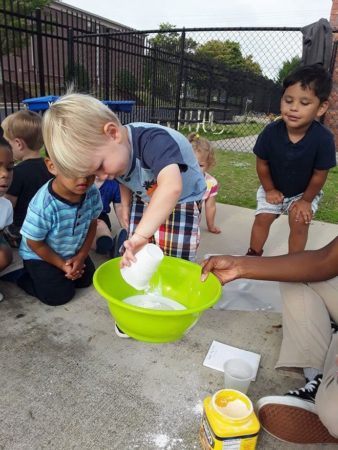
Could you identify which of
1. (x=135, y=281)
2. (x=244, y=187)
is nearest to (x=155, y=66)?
(x=244, y=187)

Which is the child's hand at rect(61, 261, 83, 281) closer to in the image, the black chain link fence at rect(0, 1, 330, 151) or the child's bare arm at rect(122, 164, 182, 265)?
the child's bare arm at rect(122, 164, 182, 265)

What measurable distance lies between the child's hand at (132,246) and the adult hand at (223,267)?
293 millimetres

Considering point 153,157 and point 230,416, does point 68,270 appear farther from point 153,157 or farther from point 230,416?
point 230,416

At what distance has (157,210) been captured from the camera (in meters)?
1.31

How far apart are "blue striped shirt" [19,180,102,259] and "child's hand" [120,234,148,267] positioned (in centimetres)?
70

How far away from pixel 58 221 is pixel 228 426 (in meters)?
1.25

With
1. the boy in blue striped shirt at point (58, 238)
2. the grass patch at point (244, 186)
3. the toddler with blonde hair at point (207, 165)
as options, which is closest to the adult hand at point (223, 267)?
the boy in blue striped shirt at point (58, 238)

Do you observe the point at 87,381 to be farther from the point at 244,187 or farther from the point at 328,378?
the point at 244,187

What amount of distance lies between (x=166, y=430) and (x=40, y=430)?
0.41 m

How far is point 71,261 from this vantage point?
2.01 metres

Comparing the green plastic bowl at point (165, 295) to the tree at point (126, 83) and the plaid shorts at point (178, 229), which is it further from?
the tree at point (126, 83)

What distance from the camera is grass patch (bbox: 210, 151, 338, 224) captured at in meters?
3.99

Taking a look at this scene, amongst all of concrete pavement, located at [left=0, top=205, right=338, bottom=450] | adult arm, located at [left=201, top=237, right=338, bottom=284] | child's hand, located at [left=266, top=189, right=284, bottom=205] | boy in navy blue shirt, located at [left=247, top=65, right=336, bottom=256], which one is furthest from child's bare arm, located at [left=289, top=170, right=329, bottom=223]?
adult arm, located at [left=201, top=237, right=338, bottom=284]

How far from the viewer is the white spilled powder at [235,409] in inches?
44.1
